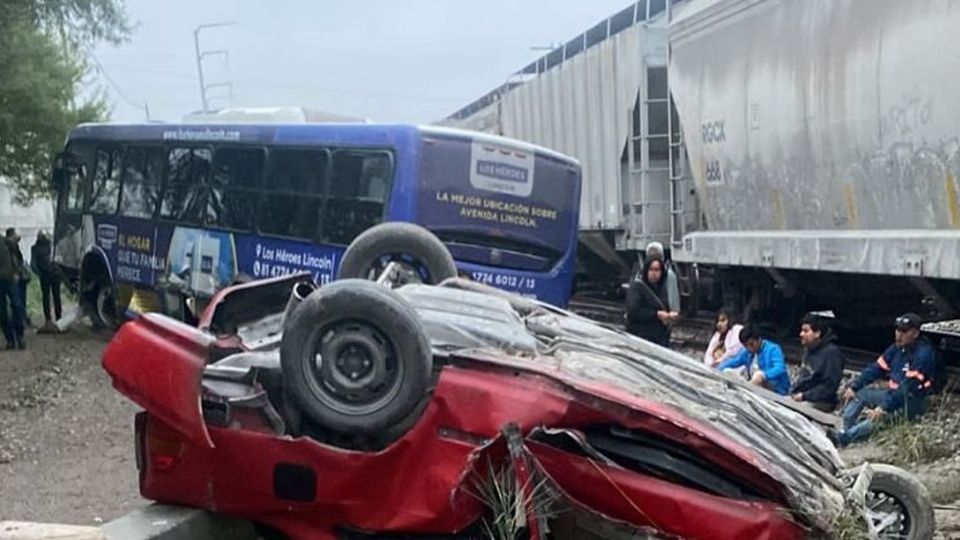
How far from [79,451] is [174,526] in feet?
17.4

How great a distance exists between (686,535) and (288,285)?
227cm

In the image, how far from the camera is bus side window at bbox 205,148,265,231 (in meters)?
13.3

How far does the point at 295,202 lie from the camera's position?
1272 cm

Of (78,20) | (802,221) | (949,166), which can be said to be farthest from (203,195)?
(949,166)

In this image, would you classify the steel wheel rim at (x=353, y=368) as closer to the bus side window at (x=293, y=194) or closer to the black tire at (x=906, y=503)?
the black tire at (x=906, y=503)

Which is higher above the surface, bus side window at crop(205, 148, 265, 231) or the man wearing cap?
bus side window at crop(205, 148, 265, 231)

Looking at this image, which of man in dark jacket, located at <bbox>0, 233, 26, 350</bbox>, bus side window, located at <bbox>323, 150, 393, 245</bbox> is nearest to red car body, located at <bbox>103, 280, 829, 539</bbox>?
bus side window, located at <bbox>323, 150, 393, 245</bbox>

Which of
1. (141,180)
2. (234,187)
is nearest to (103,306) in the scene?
(141,180)

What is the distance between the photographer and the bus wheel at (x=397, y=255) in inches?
255

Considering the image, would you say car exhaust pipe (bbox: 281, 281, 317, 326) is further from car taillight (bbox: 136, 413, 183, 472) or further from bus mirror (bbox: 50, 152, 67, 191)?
bus mirror (bbox: 50, 152, 67, 191)

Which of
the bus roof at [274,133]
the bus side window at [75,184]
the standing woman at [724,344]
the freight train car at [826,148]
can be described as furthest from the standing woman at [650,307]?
the bus side window at [75,184]

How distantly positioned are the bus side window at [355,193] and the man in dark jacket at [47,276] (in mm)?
6486

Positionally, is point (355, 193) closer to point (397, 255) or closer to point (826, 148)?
point (826, 148)

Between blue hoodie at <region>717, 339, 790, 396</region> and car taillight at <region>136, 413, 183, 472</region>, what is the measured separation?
17.0 feet
